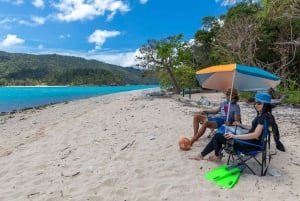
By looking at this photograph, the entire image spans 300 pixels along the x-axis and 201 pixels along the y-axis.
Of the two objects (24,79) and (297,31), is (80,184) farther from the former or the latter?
(24,79)

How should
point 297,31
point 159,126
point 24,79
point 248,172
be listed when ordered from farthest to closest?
point 24,79
point 297,31
point 159,126
point 248,172

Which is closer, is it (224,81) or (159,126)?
(224,81)

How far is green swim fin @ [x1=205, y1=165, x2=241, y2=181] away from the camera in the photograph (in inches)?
187

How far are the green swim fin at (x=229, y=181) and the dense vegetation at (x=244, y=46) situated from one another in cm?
701

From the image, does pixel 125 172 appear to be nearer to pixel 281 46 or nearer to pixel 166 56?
pixel 281 46

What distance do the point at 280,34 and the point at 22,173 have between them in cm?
2003

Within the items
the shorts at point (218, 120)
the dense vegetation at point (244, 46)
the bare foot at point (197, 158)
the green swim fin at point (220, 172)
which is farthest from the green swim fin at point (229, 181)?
the dense vegetation at point (244, 46)

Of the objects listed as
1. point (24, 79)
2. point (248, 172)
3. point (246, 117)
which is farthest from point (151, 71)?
point (24, 79)

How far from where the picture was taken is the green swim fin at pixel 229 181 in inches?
177

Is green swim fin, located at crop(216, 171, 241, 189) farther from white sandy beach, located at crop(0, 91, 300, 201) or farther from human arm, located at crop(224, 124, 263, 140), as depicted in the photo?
human arm, located at crop(224, 124, 263, 140)

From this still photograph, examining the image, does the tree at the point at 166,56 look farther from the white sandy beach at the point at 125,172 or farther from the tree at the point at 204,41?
the white sandy beach at the point at 125,172

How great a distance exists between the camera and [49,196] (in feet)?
14.3

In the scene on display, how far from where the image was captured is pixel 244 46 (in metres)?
20.7

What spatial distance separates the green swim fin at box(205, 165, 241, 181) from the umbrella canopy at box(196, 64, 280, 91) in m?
1.65
